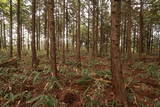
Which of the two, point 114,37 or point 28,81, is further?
point 28,81

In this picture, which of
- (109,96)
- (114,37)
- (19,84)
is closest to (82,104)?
(109,96)

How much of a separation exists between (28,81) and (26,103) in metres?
1.88

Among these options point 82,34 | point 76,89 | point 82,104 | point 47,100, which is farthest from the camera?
point 82,34

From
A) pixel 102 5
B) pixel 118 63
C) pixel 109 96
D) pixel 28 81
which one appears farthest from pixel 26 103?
pixel 102 5

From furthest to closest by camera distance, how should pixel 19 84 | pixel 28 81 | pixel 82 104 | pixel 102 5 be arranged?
pixel 102 5
pixel 28 81
pixel 19 84
pixel 82 104

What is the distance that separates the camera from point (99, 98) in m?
4.87

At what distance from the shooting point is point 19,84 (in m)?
5.91

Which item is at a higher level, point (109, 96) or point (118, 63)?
point (118, 63)

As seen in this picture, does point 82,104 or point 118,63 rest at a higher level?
point 118,63

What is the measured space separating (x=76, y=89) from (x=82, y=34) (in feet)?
103

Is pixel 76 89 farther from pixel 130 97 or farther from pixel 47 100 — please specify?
pixel 130 97

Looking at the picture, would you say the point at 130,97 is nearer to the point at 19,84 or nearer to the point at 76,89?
the point at 76,89

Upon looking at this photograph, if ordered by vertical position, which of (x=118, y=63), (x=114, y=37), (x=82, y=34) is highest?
(x=82, y=34)

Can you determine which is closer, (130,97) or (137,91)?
(130,97)
